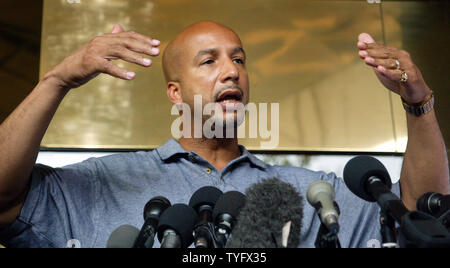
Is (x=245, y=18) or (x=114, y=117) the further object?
(x=245, y=18)

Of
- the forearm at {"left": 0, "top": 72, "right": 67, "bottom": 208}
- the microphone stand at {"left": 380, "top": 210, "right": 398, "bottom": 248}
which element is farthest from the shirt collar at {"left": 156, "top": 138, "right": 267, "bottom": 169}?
the microphone stand at {"left": 380, "top": 210, "right": 398, "bottom": 248}

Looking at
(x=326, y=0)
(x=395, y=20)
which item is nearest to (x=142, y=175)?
(x=326, y=0)

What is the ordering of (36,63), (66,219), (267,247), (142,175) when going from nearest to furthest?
(267,247)
(66,219)
(142,175)
(36,63)

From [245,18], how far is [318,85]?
55 cm

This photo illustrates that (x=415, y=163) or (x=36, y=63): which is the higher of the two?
(x=36, y=63)

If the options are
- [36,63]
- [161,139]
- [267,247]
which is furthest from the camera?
[36,63]

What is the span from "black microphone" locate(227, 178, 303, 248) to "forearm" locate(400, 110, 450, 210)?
692 millimetres

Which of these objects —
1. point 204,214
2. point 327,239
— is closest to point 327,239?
point 327,239

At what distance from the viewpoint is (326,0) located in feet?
9.37

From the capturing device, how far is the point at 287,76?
2711mm

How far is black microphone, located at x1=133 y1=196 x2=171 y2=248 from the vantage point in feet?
2.73

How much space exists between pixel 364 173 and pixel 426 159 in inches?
21.8

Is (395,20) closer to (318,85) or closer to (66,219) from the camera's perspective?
(318,85)

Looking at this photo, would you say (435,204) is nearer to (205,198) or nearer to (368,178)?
(368,178)
